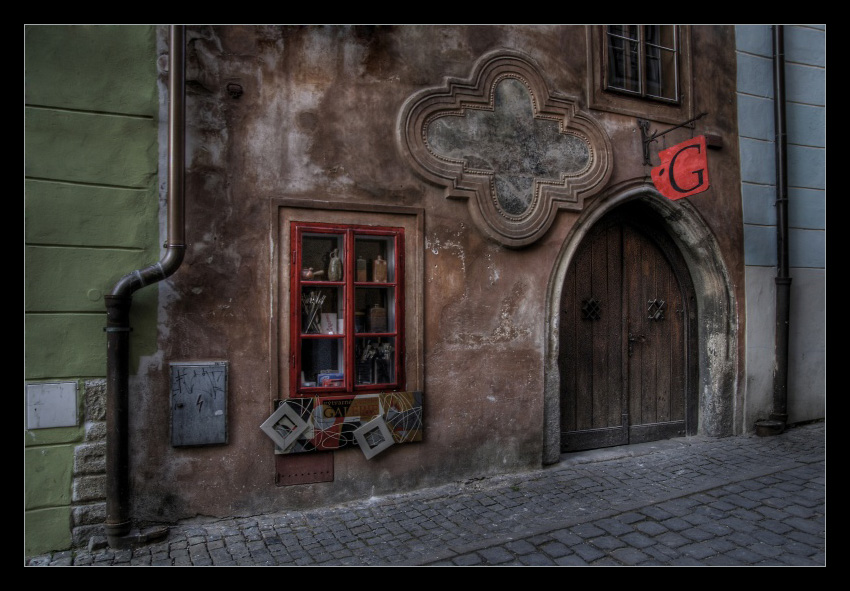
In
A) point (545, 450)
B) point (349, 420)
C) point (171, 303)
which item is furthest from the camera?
point (545, 450)

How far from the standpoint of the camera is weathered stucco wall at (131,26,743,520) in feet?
14.0

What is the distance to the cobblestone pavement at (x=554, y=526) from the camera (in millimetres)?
3662

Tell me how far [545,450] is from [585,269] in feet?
6.51

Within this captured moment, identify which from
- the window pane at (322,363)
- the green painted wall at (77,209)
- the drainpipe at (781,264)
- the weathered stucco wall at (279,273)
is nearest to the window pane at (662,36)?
the weathered stucco wall at (279,273)

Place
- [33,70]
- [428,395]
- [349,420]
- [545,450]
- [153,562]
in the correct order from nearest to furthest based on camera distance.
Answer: [153,562] → [33,70] → [349,420] → [428,395] → [545,450]

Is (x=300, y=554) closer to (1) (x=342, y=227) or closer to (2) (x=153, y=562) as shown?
(2) (x=153, y=562)

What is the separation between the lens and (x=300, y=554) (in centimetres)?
376

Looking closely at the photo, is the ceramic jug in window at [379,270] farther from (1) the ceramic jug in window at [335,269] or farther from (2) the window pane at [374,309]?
(1) the ceramic jug in window at [335,269]

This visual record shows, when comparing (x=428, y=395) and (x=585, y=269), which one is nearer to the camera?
(x=428, y=395)

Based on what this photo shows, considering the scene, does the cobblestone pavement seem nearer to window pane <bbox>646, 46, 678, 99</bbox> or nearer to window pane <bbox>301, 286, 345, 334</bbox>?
window pane <bbox>301, 286, 345, 334</bbox>

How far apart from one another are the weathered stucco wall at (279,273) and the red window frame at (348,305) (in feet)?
0.69

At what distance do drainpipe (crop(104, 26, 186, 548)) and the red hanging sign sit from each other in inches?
177

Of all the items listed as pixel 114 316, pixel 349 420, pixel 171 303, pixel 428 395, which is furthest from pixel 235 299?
pixel 428 395

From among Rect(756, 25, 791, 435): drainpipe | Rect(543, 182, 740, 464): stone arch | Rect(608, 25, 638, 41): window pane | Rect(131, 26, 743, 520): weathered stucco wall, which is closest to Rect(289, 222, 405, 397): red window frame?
Rect(131, 26, 743, 520): weathered stucco wall
